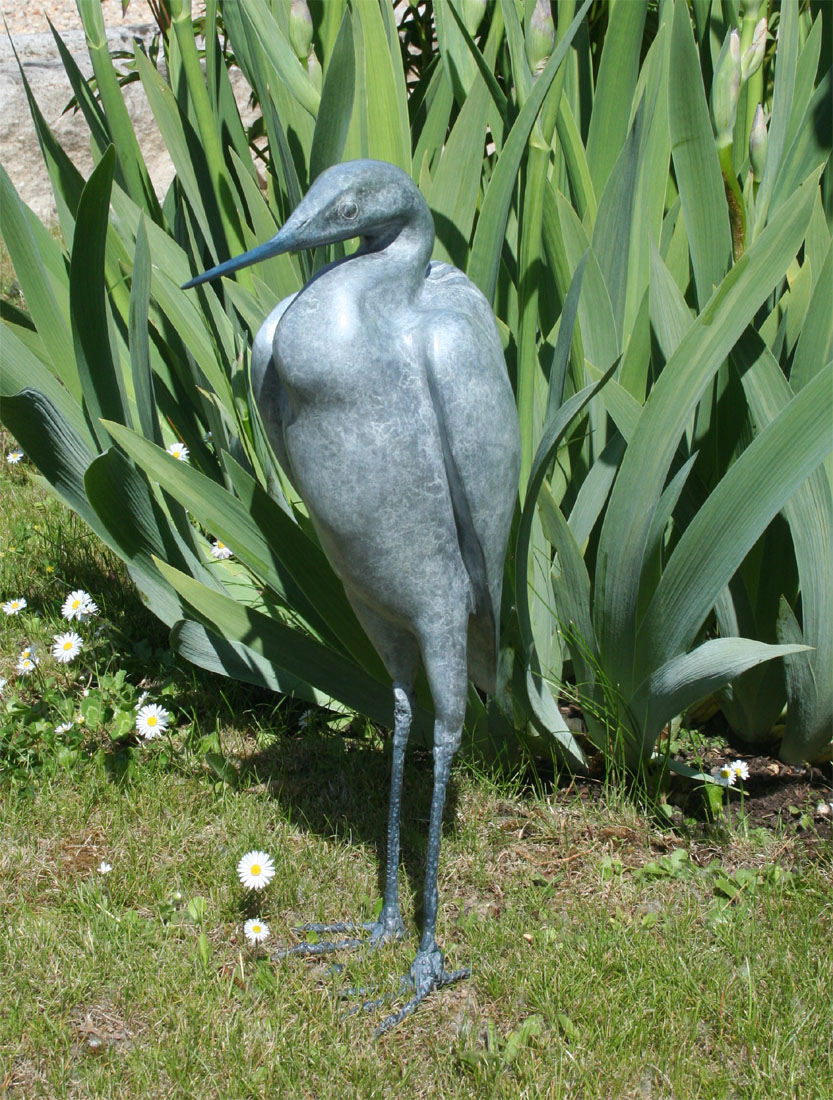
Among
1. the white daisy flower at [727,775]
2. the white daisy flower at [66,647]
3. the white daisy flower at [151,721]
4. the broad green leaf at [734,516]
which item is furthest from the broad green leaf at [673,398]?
the white daisy flower at [66,647]

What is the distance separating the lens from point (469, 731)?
1.70m

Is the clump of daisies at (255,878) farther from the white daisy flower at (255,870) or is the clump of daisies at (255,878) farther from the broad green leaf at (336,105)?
the broad green leaf at (336,105)

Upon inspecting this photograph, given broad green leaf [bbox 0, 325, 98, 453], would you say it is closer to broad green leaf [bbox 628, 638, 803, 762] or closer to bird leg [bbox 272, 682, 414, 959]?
bird leg [bbox 272, 682, 414, 959]

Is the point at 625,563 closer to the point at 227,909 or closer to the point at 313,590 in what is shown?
the point at 313,590

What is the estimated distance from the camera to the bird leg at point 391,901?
4.52 feet

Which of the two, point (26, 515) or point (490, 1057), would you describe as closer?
point (490, 1057)

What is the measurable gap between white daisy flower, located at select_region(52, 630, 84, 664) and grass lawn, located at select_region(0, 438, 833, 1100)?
0.09 metres

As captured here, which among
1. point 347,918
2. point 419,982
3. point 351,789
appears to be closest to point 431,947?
point 419,982

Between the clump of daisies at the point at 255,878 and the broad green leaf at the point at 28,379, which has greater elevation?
the broad green leaf at the point at 28,379

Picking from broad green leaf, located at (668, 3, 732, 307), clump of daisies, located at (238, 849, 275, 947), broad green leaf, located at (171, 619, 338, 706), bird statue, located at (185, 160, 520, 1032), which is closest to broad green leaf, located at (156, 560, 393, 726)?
broad green leaf, located at (171, 619, 338, 706)

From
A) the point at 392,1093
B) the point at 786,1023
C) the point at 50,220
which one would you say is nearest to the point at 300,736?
the point at 392,1093

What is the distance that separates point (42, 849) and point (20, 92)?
430cm

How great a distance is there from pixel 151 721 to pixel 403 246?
101 cm

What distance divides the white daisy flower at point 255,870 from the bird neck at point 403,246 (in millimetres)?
861
